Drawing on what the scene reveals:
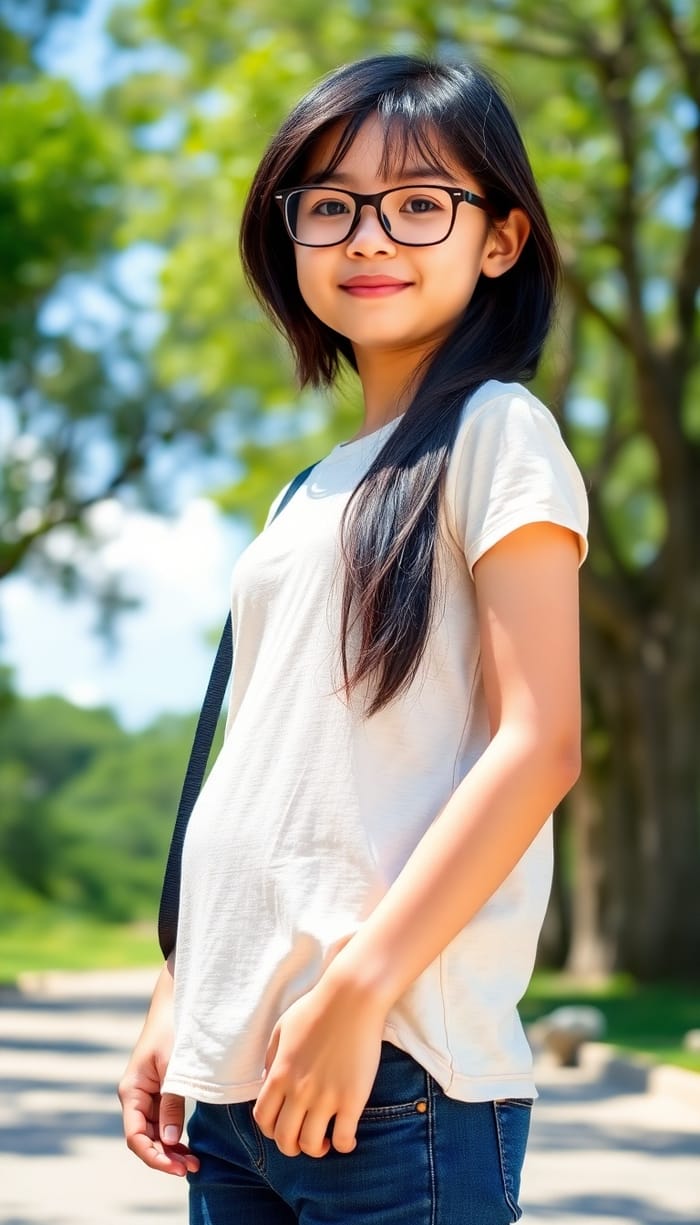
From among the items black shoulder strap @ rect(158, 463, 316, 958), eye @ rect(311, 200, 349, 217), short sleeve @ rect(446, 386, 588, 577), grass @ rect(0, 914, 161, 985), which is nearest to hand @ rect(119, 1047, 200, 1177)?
black shoulder strap @ rect(158, 463, 316, 958)

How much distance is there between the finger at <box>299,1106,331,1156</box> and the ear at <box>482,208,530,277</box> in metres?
0.98

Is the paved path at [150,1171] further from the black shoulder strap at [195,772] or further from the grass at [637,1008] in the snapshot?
the black shoulder strap at [195,772]

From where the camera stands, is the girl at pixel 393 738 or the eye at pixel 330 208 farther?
the eye at pixel 330 208

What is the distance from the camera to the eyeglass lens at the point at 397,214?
75.0 inches

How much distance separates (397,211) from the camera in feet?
6.28

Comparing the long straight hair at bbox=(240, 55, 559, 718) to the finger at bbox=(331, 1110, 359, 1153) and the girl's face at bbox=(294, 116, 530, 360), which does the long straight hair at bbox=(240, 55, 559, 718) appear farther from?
the finger at bbox=(331, 1110, 359, 1153)

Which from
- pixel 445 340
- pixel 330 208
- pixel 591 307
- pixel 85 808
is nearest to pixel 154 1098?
pixel 445 340

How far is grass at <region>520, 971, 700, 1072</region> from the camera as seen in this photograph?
10.9 m

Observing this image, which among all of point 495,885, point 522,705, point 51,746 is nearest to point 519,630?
point 522,705

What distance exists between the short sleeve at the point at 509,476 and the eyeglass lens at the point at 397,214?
0.22 metres

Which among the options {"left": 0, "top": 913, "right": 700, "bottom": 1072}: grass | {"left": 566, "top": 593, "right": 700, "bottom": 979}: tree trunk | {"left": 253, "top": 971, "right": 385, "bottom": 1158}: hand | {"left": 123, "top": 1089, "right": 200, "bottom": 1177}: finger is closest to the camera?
{"left": 253, "top": 971, "right": 385, "bottom": 1158}: hand

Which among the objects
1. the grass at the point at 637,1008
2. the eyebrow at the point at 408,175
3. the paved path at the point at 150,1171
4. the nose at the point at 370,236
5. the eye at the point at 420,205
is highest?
the eyebrow at the point at 408,175

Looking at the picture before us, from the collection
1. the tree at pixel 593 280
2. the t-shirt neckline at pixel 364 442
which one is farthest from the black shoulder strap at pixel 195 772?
the tree at pixel 593 280

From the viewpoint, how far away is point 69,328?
2112 cm
